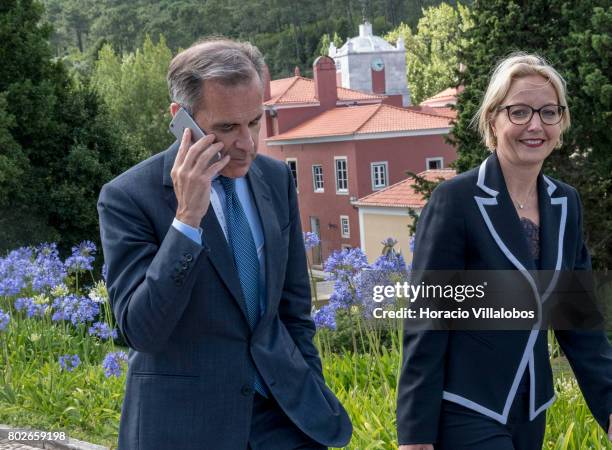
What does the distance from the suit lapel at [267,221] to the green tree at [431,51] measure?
236ft

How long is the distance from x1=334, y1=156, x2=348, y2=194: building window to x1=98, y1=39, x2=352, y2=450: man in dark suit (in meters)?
45.6

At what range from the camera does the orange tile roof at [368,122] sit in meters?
47.4

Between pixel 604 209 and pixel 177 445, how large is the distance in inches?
904

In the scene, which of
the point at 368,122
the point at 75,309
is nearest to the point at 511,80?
the point at 75,309

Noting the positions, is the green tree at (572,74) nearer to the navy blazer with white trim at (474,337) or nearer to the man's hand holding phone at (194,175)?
the navy blazer with white trim at (474,337)

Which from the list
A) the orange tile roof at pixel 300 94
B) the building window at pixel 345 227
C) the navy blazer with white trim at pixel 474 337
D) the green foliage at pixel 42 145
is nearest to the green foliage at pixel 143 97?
the orange tile roof at pixel 300 94

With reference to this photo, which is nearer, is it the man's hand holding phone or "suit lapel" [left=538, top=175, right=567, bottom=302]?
the man's hand holding phone

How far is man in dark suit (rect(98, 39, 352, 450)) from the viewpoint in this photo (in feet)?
7.80

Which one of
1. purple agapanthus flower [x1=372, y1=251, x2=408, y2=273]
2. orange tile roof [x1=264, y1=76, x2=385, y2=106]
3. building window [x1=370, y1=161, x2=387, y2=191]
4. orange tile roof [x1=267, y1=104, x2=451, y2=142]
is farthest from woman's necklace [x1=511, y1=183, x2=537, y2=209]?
orange tile roof [x1=264, y1=76, x2=385, y2=106]

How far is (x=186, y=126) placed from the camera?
2443 mm

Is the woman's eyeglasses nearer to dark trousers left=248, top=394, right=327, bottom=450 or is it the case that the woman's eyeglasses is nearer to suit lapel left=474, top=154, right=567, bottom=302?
suit lapel left=474, top=154, right=567, bottom=302

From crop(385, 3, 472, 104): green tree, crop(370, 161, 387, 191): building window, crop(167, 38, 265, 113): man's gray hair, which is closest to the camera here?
crop(167, 38, 265, 113): man's gray hair

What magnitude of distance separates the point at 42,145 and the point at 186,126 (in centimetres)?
2887

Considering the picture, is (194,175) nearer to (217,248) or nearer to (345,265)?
(217,248)
